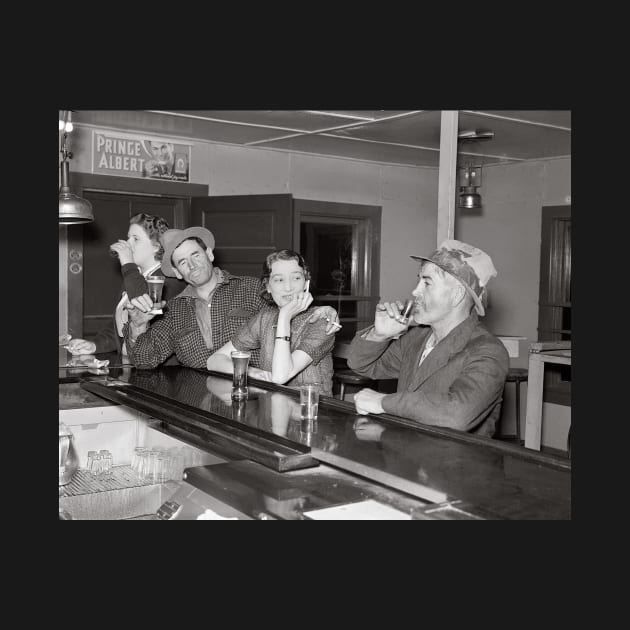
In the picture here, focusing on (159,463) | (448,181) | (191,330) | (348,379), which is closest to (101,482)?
(159,463)

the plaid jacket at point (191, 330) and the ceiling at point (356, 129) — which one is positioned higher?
the ceiling at point (356, 129)

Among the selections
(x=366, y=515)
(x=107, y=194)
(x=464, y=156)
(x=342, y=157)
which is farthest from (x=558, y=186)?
(x=366, y=515)

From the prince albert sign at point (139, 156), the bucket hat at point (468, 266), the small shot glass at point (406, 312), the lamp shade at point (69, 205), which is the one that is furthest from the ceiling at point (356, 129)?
the small shot glass at point (406, 312)

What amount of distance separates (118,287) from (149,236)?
6.26ft

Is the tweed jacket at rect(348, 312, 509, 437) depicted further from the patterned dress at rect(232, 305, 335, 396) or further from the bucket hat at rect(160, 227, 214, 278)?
the bucket hat at rect(160, 227, 214, 278)

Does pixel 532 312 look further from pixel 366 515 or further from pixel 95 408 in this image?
pixel 366 515

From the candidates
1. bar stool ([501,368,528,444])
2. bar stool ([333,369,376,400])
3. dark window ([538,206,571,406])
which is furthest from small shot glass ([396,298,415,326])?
dark window ([538,206,571,406])

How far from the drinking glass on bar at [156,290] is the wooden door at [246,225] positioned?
2.49 m

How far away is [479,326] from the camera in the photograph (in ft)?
9.33

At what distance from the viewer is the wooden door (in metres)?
6.10

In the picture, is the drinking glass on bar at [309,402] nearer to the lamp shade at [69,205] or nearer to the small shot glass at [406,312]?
the small shot glass at [406,312]

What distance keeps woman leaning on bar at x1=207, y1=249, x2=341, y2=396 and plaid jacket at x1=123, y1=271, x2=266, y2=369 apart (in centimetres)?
31

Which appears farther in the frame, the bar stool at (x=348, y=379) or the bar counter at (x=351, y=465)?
the bar stool at (x=348, y=379)

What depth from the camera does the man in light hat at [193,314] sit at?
390 centimetres
